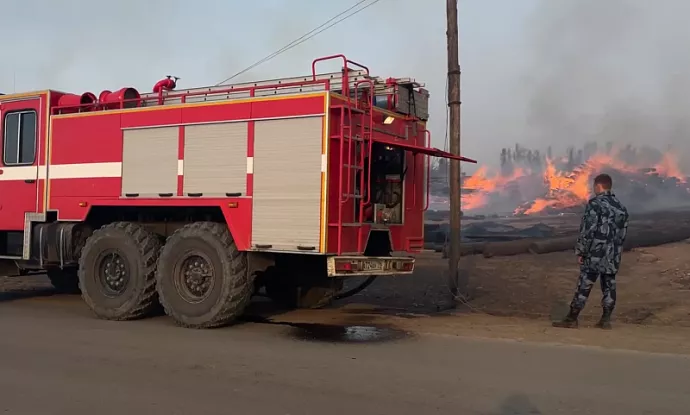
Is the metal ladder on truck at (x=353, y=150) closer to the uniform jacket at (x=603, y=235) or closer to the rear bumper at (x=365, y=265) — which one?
the rear bumper at (x=365, y=265)

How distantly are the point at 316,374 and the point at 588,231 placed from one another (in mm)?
4363

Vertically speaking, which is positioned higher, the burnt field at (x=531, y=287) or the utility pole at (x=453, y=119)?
the utility pole at (x=453, y=119)

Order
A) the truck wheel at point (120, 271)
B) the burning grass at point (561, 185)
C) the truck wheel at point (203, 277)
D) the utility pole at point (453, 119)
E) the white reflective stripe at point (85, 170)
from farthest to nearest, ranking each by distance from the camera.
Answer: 1. the burning grass at point (561, 185)
2. the utility pole at point (453, 119)
3. the white reflective stripe at point (85, 170)
4. the truck wheel at point (120, 271)
5. the truck wheel at point (203, 277)

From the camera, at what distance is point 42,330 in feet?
27.3

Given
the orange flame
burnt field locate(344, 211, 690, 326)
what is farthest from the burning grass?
burnt field locate(344, 211, 690, 326)

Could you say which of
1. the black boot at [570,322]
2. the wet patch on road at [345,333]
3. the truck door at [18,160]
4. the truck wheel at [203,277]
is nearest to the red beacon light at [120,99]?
the truck door at [18,160]

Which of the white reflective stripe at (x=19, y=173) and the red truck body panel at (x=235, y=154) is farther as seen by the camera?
the white reflective stripe at (x=19, y=173)

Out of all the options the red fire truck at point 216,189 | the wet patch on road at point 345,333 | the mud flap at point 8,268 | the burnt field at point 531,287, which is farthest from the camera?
the mud flap at point 8,268

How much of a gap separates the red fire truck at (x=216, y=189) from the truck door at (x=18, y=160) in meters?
0.02

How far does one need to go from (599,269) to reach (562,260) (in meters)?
8.02

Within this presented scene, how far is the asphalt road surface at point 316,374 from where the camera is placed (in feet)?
17.0

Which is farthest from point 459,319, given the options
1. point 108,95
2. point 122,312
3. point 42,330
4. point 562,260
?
point 562,260

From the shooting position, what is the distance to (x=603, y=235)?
8461mm

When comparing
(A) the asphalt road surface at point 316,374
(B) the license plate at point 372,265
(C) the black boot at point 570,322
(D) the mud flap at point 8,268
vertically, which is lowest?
(A) the asphalt road surface at point 316,374
